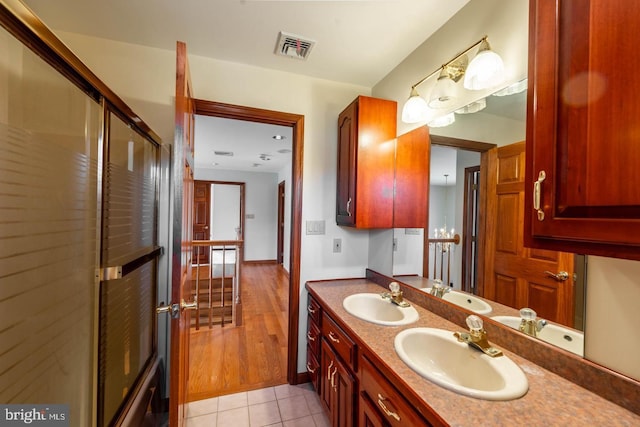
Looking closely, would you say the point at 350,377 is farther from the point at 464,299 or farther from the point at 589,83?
the point at 589,83

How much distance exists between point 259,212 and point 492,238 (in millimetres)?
5702

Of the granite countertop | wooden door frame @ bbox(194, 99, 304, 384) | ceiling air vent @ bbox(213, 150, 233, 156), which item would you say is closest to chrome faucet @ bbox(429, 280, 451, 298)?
the granite countertop

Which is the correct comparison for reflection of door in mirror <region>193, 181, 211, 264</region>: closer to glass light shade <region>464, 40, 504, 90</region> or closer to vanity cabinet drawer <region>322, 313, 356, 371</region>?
vanity cabinet drawer <region>322, 313, 356, 371</region>

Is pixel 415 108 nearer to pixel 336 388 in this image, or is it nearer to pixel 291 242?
pixel 291 242

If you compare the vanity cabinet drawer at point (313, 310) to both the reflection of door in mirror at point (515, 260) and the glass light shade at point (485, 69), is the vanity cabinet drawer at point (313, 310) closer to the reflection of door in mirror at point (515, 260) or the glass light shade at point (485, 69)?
the reflection of door in mirror at point (515, 260)

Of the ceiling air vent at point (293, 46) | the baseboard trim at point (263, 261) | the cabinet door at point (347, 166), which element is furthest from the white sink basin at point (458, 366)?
the baseboard trim at point (263, 261)

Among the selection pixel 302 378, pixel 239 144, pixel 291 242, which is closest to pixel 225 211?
pixel 239 144

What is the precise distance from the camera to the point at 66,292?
3.30ft

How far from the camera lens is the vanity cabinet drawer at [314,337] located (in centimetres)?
167

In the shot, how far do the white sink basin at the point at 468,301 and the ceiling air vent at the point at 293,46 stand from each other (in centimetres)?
172

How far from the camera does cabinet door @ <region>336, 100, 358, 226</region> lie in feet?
5.61

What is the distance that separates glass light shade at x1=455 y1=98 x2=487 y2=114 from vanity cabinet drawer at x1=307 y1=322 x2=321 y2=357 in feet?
5.14

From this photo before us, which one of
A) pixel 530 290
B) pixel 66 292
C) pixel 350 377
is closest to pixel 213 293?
pixel 66 292

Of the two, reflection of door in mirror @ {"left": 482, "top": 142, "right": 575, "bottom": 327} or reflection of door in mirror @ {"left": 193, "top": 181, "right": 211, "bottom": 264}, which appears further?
reflection of door in mirror @ {"left": 193, "top": 181, "right": 211, "bottom": 264}
